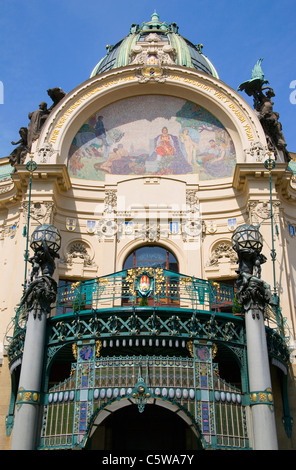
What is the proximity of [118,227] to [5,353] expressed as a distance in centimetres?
624

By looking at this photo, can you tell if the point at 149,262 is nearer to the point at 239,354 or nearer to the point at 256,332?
the point at 239,354

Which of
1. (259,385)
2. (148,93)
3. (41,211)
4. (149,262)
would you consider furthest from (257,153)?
(259,385)

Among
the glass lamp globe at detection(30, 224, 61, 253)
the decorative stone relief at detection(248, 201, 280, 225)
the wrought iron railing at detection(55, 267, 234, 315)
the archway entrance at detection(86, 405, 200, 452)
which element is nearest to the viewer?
the wrought iron railing at detection(55, 267, 234, 315)

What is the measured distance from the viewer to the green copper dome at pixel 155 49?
84.3 feet

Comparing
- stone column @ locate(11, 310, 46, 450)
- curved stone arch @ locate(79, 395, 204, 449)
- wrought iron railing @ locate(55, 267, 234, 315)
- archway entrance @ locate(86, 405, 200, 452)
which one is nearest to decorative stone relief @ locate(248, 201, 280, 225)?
wrought iron railing @ locate(55, 267, 234, 315)

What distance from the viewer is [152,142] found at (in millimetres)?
24203

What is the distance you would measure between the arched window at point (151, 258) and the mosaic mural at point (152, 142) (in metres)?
3.20

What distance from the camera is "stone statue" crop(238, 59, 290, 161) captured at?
23188 mm

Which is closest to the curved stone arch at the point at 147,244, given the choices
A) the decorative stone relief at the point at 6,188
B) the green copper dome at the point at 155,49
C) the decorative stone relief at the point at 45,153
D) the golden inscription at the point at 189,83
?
the decorative stone relief at the point at 45,153

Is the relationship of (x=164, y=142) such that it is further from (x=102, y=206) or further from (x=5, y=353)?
(x=5, y=353)

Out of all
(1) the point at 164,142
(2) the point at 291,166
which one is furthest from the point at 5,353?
(2) the point at 291,166

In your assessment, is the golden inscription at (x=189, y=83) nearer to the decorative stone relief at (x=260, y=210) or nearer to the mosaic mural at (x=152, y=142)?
the mosaic mural at (x=152, y=142)

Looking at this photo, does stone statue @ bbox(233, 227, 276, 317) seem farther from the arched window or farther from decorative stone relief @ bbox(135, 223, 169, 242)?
decorative stone relief @ bbox(135, 223, 169, 242)

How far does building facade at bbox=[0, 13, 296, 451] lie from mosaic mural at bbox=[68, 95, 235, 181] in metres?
0.06
